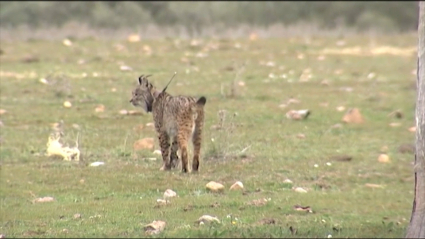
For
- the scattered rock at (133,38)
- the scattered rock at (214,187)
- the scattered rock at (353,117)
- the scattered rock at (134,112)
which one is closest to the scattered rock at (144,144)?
the scattered rock at (134,112)

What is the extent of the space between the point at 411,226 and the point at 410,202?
270cm

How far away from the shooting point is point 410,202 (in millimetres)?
11039

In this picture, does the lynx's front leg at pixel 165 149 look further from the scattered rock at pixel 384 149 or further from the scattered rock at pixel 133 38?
the scattered rock at pixel 133 38

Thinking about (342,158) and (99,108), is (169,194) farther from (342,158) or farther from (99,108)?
(99,108)

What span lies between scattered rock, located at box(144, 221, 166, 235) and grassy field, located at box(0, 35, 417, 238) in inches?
2.6

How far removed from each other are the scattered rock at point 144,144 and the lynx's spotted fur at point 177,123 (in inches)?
59.2

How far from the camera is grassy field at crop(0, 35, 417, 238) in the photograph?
984 centimetres

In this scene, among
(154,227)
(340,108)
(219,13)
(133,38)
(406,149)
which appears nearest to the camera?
(154,227)

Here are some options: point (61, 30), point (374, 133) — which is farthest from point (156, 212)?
point (61, 30)

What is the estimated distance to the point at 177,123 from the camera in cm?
1246

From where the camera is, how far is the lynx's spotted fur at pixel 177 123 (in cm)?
1240

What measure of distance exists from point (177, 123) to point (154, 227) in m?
3.63

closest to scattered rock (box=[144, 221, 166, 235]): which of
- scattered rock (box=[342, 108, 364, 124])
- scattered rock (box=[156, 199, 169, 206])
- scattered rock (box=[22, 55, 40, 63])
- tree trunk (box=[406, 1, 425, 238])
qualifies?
scattered rock (box=[156, 199, 169, 206])

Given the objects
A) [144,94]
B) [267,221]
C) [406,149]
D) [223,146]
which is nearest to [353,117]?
[406,149]
